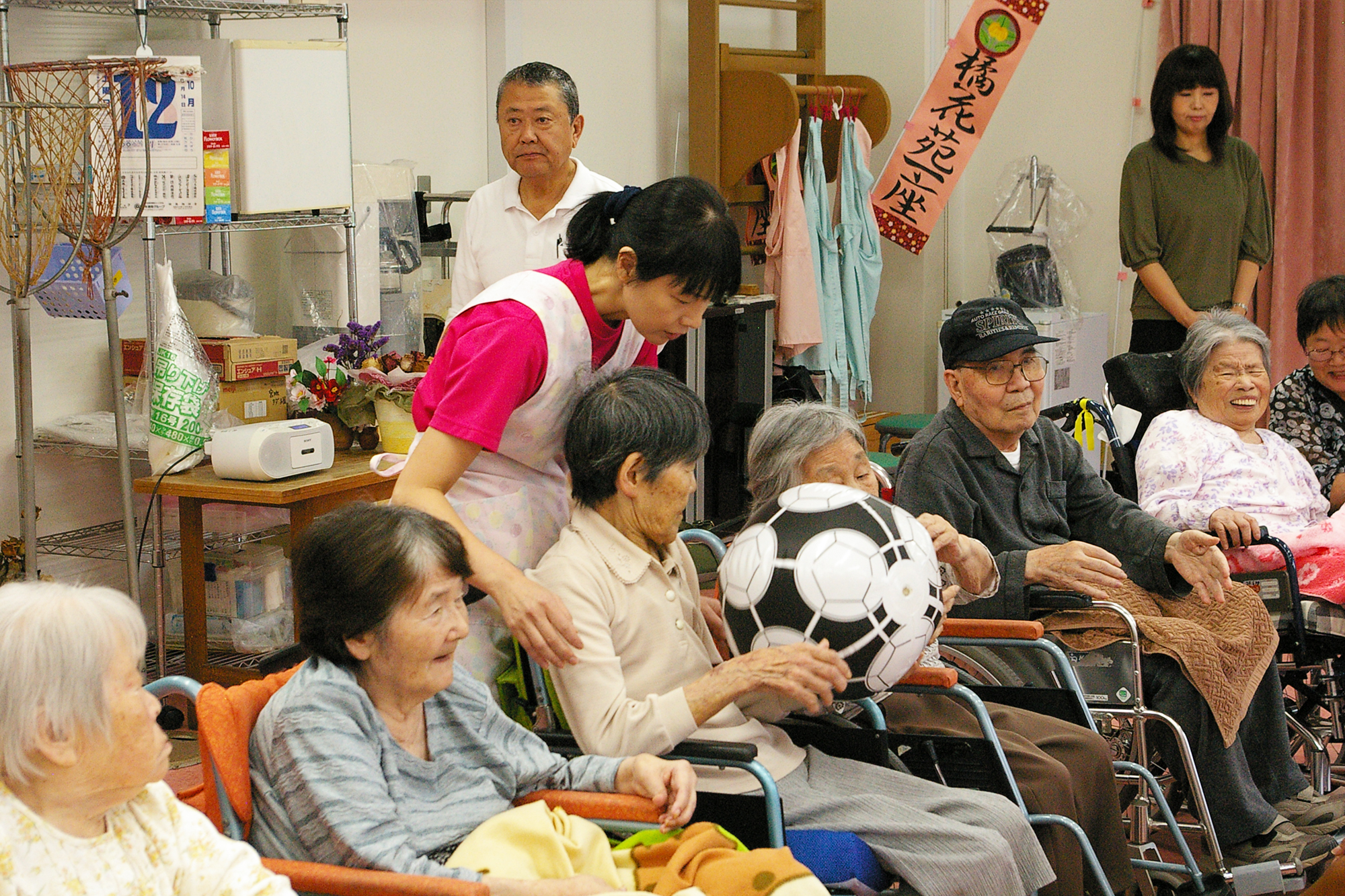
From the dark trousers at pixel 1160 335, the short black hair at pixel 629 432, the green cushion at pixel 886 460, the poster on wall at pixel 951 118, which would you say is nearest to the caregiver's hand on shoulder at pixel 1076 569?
the short black hair at pixel 629 432

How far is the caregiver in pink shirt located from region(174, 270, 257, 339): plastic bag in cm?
170

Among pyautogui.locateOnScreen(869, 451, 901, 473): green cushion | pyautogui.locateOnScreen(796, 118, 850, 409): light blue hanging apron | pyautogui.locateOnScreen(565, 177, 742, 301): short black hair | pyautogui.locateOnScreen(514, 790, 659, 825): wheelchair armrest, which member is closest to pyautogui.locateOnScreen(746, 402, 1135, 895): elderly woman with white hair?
pyautogui.locateOnScreen(565, 177, 742, 301): short black hair

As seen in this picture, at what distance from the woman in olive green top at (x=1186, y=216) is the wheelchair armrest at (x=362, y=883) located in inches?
156

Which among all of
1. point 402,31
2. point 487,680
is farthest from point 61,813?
point 402,31

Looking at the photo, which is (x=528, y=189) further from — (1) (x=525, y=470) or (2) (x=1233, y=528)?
(2) (x=1233, y=528)

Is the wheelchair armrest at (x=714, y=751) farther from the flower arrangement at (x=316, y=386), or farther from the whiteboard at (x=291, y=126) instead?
the whiteboard at (x=291, y=126)

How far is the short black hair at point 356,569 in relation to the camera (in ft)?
5.36

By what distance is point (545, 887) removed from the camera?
1.57 metres

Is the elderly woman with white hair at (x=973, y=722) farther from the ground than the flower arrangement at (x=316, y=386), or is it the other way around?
the flower arrangement at (x=316, y=386)

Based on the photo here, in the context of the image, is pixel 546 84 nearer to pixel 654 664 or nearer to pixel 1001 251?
pixel 654 664

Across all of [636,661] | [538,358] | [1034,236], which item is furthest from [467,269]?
[1034,236]

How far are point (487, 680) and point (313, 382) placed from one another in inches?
71.9

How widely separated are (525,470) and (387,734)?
58 centimetres

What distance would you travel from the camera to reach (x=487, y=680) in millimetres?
2041
